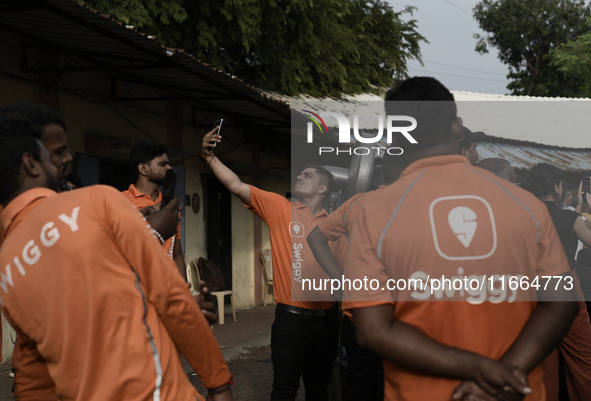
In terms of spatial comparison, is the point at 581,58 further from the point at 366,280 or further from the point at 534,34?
the point at 366,280

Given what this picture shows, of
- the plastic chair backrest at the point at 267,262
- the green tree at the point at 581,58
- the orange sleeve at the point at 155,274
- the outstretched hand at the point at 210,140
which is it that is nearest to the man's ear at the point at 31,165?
the orange sleeve at the point at 155,274

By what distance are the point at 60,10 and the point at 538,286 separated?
477cm

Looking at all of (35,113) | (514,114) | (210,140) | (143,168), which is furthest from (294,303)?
(514,114)

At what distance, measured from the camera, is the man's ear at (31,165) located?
1.66 meters

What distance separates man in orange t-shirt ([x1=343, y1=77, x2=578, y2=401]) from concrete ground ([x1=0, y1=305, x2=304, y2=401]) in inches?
161

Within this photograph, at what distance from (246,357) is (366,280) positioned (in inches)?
241

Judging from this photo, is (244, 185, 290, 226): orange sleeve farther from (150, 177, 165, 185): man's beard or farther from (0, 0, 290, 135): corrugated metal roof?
(0, 0, 290, 135): corrugated metal roof

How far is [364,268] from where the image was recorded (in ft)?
5.93

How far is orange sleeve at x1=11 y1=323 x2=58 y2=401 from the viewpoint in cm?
176

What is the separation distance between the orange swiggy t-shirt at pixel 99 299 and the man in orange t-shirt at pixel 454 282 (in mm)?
561

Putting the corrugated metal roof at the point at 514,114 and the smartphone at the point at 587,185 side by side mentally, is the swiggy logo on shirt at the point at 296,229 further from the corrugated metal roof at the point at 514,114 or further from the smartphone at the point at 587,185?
the corrugated metal roof at the point at 514,114

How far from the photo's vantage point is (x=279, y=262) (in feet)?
14.0

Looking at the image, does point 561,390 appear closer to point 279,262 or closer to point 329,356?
point 329,356

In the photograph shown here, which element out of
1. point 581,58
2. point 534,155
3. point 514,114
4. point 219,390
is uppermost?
point 581,58
